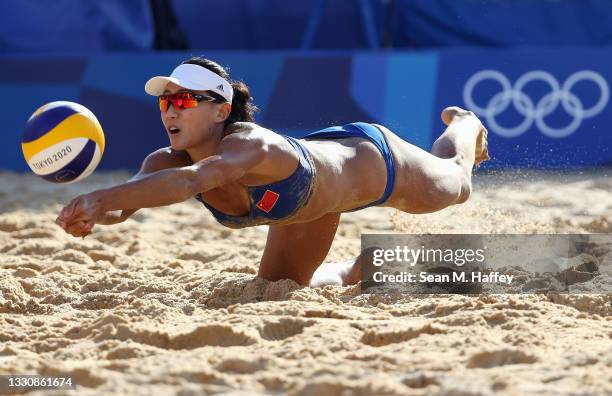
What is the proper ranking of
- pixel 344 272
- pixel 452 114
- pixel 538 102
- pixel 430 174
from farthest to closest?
pixel 538 102 → pixel 452 114 → pixel 344 272 → pixel 430 174

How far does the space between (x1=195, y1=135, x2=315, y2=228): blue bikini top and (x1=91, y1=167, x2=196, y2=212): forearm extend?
0.45m

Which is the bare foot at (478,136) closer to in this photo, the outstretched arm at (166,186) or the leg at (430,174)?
the leg at (430,174)

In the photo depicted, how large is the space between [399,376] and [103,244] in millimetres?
3446

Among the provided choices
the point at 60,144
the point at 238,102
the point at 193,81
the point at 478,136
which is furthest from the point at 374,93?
the point at 60,144

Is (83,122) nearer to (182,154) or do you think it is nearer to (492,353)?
(182,154)

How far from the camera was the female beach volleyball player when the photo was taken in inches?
151

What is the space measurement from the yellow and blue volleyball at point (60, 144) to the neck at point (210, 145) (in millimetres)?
443

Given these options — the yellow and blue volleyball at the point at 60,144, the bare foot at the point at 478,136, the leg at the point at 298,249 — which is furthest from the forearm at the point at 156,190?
the bare foot at the point at 478,136

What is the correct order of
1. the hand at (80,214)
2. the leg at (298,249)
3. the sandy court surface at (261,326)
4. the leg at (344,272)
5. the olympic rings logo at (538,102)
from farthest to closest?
1. the olympic rings logo at (538,102)
2. the leg at (344,272)
3. the leg at (298,249)
4. the hand at (80,214)
5. the sandy court surface at (261,326)

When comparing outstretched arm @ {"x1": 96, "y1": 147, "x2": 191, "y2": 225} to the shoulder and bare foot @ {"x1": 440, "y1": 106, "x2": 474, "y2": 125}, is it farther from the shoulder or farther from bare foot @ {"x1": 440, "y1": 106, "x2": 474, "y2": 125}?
bare foot @ {"x1": 440, "y1": 106, "x2": 474, "y2": 125}

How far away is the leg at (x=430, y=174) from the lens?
4688 millimetres

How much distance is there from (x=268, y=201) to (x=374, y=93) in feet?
17.1

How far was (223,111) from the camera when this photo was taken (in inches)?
174

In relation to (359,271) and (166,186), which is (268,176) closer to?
(166,186)
